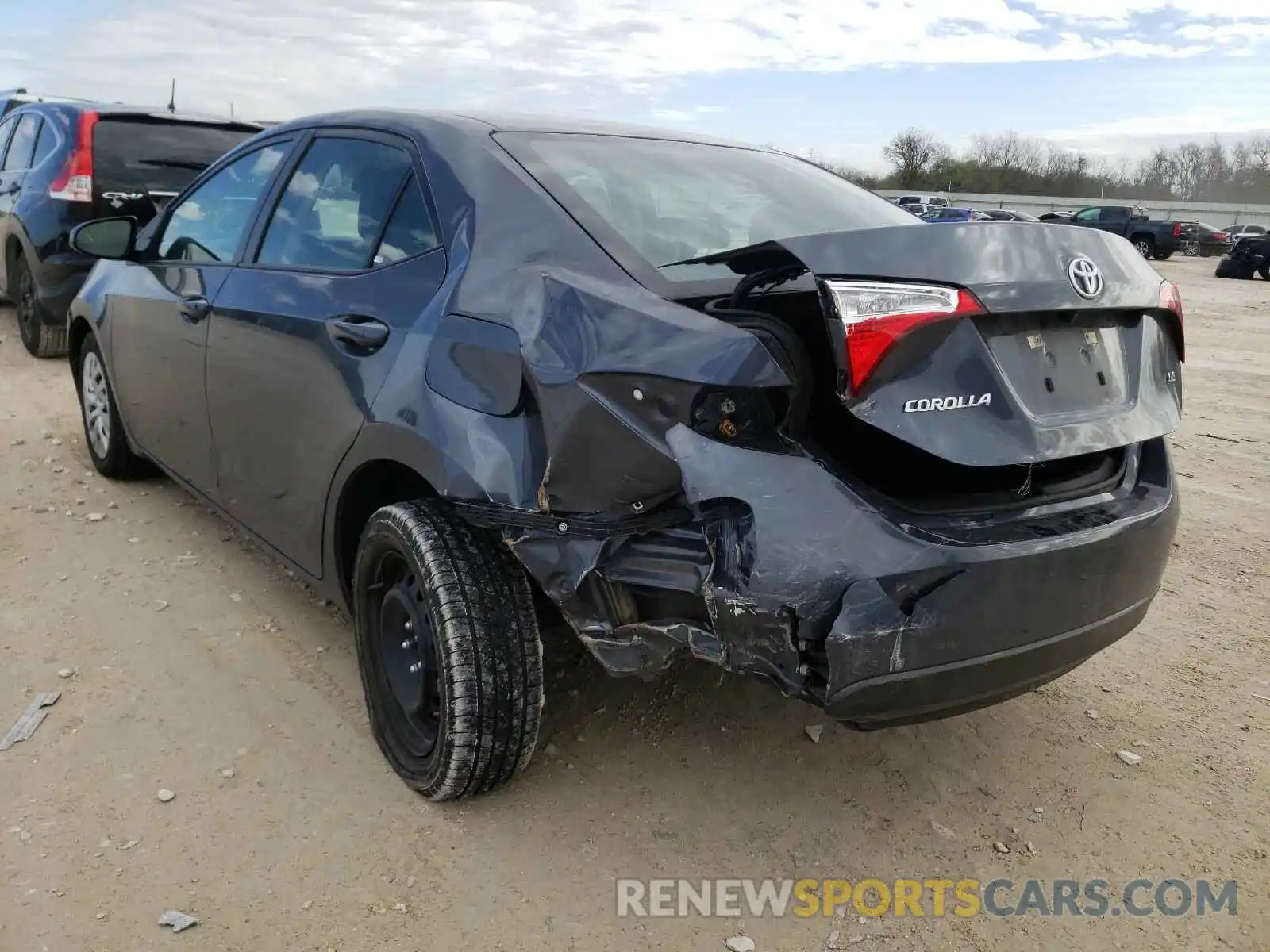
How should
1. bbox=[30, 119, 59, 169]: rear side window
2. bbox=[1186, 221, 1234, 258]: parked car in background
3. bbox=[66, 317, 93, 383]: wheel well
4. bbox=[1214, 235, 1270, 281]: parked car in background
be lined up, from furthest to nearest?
1. bbox=[1186, 221, 1234, 258]: parked car in background
2. bbox=[1214, 235, 1270, 281]: parked car in background
3. bbox=[30, 119, 59, 169]: rear side window
4. bbox=[66, 317, 93, 383]: wheel well

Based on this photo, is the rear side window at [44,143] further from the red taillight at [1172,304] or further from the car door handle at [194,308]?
the red taillight at [1172,304]

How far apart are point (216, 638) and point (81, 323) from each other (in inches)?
92.1

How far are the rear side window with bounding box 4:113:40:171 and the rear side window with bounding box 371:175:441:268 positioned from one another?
625 centimetres

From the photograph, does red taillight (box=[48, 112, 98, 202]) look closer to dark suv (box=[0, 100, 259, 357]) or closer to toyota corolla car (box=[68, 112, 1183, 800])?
dark suv (box=[0, 100, 259, 357])

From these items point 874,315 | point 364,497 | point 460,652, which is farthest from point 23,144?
point 874,315

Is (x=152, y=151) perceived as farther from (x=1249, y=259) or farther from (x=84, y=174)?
(x=1249, y=259)

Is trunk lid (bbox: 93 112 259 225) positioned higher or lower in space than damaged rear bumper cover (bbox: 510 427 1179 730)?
higher

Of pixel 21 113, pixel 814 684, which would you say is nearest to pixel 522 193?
pixel 814 684

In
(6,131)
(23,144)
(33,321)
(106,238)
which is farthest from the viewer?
(6,131)

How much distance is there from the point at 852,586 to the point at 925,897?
0.89m

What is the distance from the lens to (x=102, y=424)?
470cm

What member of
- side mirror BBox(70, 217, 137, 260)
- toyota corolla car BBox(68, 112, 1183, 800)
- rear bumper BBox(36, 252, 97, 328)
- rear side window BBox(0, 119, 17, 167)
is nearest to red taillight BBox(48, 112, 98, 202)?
rear bumper BBox(36, 252, 97, 328)

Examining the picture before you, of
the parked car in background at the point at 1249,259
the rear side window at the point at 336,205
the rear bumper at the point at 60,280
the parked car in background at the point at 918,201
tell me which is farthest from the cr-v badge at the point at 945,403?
the parked car in background at the point at 918,201

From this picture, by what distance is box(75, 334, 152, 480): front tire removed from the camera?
455cm
